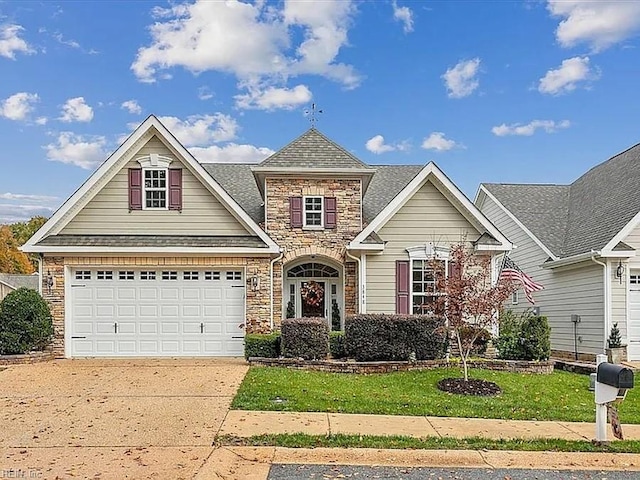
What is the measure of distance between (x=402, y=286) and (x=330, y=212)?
9.57 feet

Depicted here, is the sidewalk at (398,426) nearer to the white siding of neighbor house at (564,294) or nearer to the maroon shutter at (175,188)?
the maroon shutter at (175,188)

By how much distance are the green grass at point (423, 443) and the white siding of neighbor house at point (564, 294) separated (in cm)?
933

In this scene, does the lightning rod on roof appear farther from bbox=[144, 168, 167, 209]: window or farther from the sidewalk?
the sidewalk

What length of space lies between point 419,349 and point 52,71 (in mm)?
14110

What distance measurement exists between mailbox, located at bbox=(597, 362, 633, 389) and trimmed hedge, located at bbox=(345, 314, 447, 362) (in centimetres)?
601

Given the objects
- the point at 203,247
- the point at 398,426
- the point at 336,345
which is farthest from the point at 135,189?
the point at 398,426

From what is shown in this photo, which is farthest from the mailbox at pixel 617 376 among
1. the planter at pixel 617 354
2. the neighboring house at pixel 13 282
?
the neighboring house at pixel 13 282

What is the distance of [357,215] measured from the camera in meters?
17.2

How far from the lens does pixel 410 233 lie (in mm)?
16484

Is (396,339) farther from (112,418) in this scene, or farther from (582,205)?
(582,205)

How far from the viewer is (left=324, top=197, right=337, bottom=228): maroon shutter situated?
17125 millimetres

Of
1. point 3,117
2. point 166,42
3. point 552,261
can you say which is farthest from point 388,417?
point 3,117

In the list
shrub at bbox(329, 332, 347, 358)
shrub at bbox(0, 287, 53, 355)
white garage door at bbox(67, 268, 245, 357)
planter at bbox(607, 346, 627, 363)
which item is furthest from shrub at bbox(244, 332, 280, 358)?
planter at bbox(607, 346, 627, 363)

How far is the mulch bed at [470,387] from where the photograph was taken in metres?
10.9
